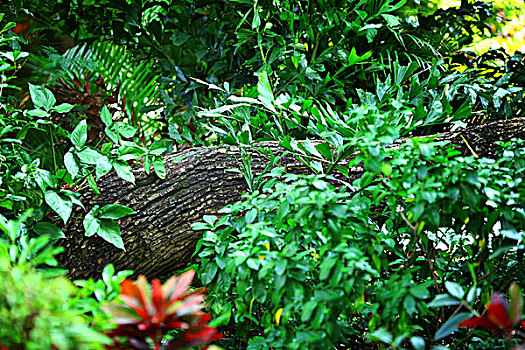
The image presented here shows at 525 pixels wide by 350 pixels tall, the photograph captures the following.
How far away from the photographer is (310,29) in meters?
1.86

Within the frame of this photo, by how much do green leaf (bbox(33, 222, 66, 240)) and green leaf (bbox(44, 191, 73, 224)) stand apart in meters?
0.06

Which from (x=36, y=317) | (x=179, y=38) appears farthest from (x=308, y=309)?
(x=179, y=38)

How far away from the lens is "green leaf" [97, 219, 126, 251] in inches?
55.6

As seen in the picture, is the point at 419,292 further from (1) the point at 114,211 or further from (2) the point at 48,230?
(2) the point at 48,230

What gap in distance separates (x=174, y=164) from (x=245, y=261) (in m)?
0.82

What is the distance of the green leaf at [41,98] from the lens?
138cm

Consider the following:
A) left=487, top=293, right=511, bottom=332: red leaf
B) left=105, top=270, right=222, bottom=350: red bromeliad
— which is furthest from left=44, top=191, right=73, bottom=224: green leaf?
left=487, top=293, right=511, bottom=332: red leaf

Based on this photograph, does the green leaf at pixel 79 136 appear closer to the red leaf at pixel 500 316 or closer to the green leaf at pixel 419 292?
the green leaf at pixel 419 292

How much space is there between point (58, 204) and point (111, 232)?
19cm

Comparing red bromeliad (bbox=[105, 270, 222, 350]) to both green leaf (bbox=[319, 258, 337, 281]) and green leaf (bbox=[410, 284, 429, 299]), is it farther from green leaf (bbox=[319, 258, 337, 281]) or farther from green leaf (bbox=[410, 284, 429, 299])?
green leaf (bbox=[410, 284, 429, 299])

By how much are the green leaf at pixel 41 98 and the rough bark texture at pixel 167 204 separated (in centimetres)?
36

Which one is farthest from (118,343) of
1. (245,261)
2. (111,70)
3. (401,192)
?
(111,70)

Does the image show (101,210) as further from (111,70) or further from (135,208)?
(111,70)

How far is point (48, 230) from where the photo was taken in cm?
139
